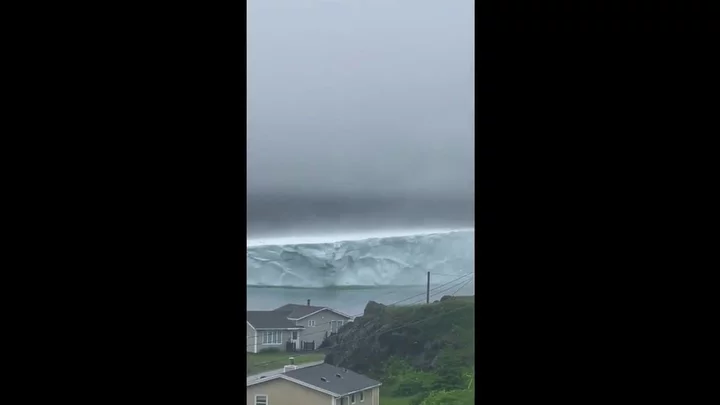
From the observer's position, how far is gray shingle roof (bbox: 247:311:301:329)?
105 inches

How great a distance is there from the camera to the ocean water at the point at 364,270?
2701 mm

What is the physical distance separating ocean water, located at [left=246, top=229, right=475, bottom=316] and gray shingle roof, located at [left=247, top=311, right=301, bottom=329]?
0.12 feet

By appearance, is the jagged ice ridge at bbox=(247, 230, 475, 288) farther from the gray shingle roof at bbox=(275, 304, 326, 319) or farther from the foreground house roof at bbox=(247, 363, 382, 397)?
the foreground house roof at bbox=(247, 363, 382, 397)

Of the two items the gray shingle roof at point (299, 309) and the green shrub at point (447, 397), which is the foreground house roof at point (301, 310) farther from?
the green shrub at point (447, 397)

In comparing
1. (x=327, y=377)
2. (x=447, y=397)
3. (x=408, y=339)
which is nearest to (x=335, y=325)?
(x=327, y=377)

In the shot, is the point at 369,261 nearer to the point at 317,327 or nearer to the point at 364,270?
the point at 364,270

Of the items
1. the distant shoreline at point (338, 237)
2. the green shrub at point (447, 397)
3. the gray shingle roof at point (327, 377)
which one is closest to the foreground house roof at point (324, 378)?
the gray shingle roof at point (327, 377)

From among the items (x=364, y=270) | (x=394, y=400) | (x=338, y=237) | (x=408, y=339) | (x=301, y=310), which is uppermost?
(x=338, y=237)

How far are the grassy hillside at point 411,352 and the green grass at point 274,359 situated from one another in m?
0.07

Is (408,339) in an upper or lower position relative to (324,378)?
upper

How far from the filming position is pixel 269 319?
2.70 m

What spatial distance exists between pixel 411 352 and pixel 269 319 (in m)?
0.63
